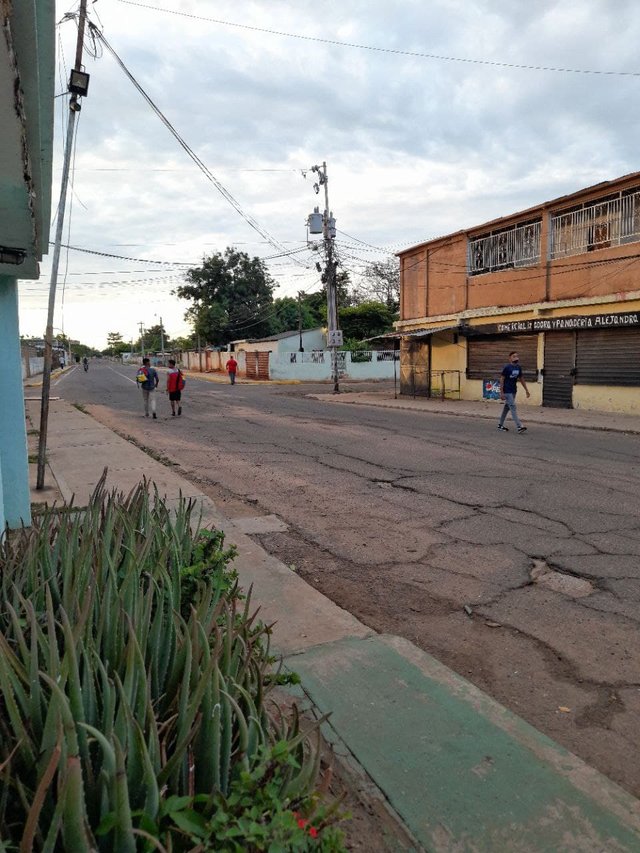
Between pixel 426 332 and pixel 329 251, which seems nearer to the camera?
pixel 426 332

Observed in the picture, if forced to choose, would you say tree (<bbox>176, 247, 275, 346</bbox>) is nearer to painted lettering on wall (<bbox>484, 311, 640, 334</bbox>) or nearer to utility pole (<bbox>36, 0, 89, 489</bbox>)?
painted lettering on wall (<bbox>484, 311, 640, 334</bbox>)

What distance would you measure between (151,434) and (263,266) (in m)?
46.8

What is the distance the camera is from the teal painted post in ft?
17.9

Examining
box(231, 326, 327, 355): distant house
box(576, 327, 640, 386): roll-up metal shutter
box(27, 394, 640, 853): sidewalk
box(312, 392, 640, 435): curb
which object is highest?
box(231, 326, 327, 355): distant house

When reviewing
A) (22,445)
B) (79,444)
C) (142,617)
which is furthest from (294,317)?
(142,617)

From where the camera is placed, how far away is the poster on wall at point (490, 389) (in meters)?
21.3

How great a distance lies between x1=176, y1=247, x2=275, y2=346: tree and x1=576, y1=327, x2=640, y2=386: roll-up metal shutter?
43.1 m

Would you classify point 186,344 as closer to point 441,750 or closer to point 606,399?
point 606,399

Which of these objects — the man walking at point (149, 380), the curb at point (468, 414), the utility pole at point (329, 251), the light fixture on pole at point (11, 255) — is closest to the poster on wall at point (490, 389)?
the curb at point (468, 414)

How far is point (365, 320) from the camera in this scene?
4841 cm

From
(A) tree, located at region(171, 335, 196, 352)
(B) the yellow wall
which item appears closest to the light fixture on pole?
(B) the yellow wall

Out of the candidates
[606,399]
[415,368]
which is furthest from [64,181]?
[415,368]

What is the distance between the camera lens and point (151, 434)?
13.9 metres

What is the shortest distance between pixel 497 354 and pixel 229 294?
40.5 m
